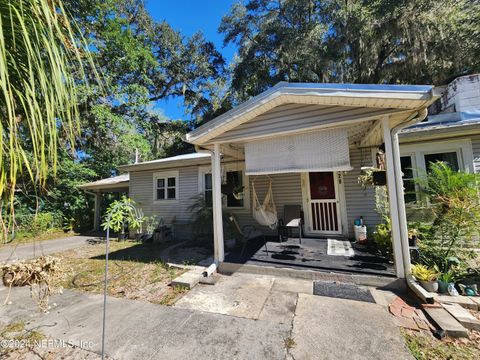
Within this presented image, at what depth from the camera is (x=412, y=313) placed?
8.82 ft

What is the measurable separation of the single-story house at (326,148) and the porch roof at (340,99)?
13 millimetres

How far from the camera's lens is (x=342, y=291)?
329 centimetres

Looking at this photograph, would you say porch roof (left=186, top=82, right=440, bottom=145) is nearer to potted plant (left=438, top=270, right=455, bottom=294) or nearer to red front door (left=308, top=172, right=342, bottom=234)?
potted plant (left=438, top=270, right=455, bottom=294)

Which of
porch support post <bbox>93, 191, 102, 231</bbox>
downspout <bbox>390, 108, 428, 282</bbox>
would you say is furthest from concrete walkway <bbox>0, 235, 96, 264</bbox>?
downspout <bbox>390, 108, 428, 282</bbox>

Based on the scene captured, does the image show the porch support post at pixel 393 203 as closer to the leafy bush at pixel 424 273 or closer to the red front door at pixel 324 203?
the leafy bush at pixel 424 273

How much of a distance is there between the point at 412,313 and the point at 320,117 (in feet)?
9.74

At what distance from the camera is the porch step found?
3320 millimetres

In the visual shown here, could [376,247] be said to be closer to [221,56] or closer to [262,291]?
[262,291]

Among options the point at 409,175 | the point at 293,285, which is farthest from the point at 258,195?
the point at 409,175

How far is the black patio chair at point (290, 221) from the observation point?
4.94 metres

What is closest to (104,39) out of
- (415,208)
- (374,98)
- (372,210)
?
(374,98)

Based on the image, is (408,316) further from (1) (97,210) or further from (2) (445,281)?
(1) (97,210)

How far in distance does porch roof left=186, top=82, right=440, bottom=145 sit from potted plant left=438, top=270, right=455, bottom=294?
2.43 m

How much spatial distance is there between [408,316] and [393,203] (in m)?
1.50
